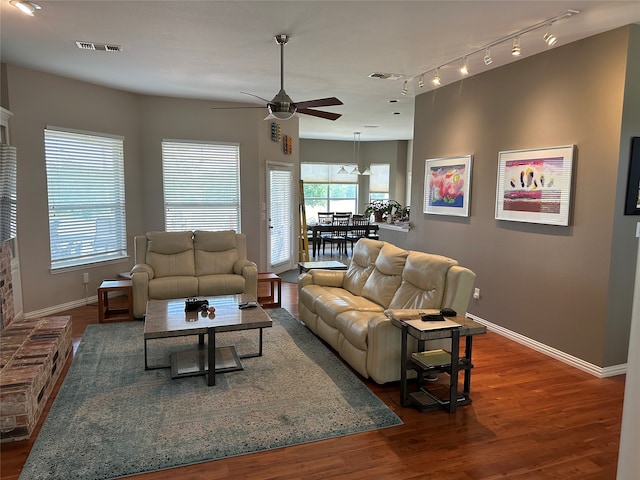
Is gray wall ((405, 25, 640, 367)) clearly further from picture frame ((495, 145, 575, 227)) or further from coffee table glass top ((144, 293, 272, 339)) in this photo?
coffee table glass top ((144, 293, 272, 339))

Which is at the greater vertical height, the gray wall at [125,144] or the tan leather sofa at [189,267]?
the gray wall at [125,144]

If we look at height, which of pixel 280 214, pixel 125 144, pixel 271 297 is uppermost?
pixel 125 144

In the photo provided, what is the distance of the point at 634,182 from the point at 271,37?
10.5 ft

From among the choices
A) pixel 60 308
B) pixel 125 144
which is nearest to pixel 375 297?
pixel 60 308

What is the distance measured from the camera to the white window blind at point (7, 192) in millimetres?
4043

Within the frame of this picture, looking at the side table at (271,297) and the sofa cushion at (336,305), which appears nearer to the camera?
the sofa cushion at (336,305)

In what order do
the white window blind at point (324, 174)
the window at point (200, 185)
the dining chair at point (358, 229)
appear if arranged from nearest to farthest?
the window at point (200, 185) → the dining chair at point (358, 229) → the white window blind at point (324, 174)

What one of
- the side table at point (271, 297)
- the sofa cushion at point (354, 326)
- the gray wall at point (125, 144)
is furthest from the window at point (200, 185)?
the sofa cushion at point (354, 326)

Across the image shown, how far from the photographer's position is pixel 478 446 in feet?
8.49

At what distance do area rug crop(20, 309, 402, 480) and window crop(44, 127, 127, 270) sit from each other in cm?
197

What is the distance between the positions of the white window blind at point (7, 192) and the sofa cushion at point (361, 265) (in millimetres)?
3347

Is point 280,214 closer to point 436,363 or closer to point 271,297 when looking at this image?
point 271,297

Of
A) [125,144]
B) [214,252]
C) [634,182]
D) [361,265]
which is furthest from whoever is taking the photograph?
[125,144]

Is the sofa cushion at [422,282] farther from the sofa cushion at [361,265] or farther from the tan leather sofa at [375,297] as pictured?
the sofa cushion at [361,265]
